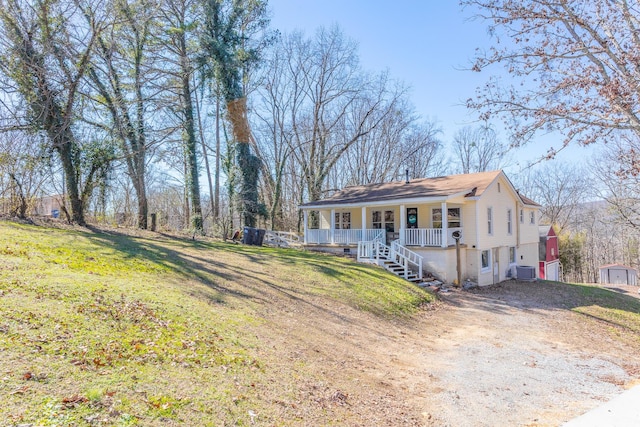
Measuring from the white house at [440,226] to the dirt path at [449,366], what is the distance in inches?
189

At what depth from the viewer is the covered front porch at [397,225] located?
1611cm

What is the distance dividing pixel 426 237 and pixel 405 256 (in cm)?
134

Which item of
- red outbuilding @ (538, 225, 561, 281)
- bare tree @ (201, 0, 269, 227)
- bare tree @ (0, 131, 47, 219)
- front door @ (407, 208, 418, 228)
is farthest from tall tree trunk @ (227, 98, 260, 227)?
red outbuilding @ (538, 225, 561, 281)

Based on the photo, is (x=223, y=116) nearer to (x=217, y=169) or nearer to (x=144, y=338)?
(x=217, y=169)

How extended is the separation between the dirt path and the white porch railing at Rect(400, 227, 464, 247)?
16.1ft

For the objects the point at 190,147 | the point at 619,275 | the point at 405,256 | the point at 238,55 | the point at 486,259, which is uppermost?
the point at 238,55

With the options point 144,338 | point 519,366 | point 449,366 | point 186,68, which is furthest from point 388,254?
point 186,68

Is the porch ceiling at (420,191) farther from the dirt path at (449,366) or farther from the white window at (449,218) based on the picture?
the dirt path at (449,366)

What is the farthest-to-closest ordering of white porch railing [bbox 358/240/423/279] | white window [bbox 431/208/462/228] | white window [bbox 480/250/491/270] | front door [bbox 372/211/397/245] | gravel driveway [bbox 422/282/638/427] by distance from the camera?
front door [bbox 372/211/397/245]
white window [bbox 431/208/462/228]
white window [bbox 480/250/491/270]
white porch railing [bbox 358/240/423/279]
gravel driveway [bbox 422/282/638/427]

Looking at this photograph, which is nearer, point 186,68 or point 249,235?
point 249,235

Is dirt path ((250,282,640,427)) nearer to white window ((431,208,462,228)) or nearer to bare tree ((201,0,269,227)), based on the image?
white window ((431,208,462,228))

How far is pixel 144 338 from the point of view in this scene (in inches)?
191

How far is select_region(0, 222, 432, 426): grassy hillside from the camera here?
3.33m

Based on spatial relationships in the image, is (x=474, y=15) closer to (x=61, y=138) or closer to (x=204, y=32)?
(x=61, y=138)
